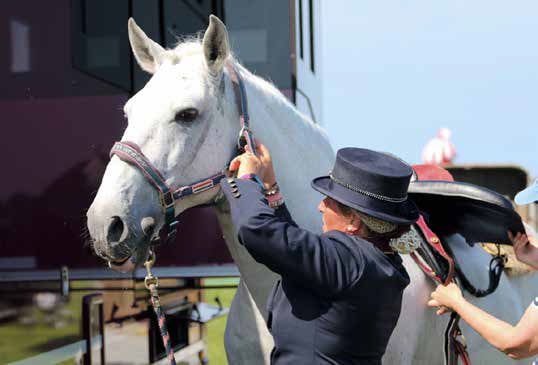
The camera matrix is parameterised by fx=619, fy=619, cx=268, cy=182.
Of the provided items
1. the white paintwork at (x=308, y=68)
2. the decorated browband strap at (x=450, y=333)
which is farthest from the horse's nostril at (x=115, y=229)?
the white paintwork at (x=308, y=68)

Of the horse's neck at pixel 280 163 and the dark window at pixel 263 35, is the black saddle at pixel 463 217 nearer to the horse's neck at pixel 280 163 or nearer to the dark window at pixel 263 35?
the horse's neck at pixel 280 163

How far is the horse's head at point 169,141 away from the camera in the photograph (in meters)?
2.03

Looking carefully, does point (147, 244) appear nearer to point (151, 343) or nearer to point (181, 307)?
point (151, 343)

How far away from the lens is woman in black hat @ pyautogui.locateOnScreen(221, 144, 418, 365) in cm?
157

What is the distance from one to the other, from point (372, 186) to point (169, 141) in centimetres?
80

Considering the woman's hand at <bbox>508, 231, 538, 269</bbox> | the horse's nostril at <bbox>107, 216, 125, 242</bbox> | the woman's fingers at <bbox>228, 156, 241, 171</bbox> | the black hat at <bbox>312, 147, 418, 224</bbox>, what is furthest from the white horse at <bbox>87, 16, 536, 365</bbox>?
the black hat at <bbox>312, 147, 418, 224</bbox>

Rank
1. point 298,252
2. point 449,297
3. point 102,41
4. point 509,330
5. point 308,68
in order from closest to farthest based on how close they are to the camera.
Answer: point 298,252 → point 509,330 → point 449,297 → point 102,41 → point 308,68

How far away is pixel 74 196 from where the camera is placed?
9.82ft

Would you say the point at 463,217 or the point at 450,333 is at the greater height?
the point at 463,217

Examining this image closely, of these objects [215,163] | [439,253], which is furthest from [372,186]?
[439,253]

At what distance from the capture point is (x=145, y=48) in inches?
97.3

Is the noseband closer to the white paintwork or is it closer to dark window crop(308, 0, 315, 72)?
the white paintwork

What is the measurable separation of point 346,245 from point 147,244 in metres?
0.79

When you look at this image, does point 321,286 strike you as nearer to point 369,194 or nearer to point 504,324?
point 369,194
